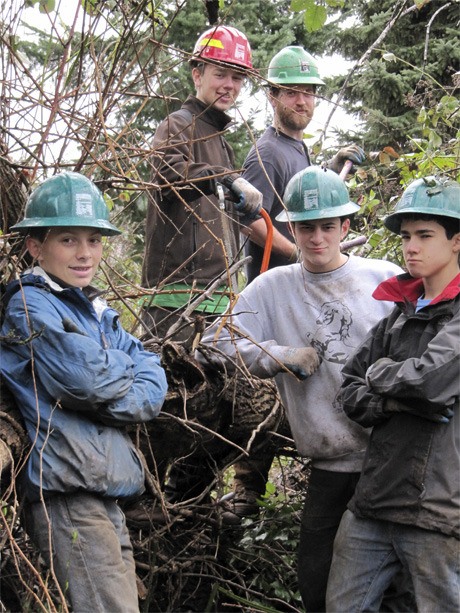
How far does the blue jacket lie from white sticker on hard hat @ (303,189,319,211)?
108 centimetres

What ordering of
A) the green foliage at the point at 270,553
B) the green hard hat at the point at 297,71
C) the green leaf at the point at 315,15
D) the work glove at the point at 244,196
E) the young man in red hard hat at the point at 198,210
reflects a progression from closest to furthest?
1. the green leaf at the point at 315,15
2. the work glove at the point at 244,196
3. the young man in red hard hat at the point at 198,210
4. the green foliage at the point at 270,553
5. the green hard hat at the point at 297,71

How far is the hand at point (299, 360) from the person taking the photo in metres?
3.88

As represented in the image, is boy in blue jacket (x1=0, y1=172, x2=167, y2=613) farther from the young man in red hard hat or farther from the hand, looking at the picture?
the young man in red hard hat

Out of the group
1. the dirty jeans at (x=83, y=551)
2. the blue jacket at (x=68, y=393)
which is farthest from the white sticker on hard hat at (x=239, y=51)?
the dirty jeans at (x=83, y=551)

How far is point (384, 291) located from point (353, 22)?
10.1 metres

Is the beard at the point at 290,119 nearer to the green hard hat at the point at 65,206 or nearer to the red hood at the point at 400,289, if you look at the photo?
the red hood at the point at 400,289

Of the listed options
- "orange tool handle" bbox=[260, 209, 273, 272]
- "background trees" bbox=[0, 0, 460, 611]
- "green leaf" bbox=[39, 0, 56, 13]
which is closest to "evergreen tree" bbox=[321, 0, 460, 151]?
"background trees" bbox=[0, 0, 460, 611]

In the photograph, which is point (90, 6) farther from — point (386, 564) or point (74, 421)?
point (386, 564)

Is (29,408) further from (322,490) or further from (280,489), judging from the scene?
(280,489)

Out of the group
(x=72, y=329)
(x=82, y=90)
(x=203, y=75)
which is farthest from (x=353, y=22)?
(x=72, y=329)

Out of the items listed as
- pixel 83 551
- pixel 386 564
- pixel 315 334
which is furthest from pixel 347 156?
pixel 83 551

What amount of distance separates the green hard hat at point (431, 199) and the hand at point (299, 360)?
66 cm

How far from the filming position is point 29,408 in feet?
10.9

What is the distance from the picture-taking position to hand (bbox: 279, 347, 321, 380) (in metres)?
3.88
